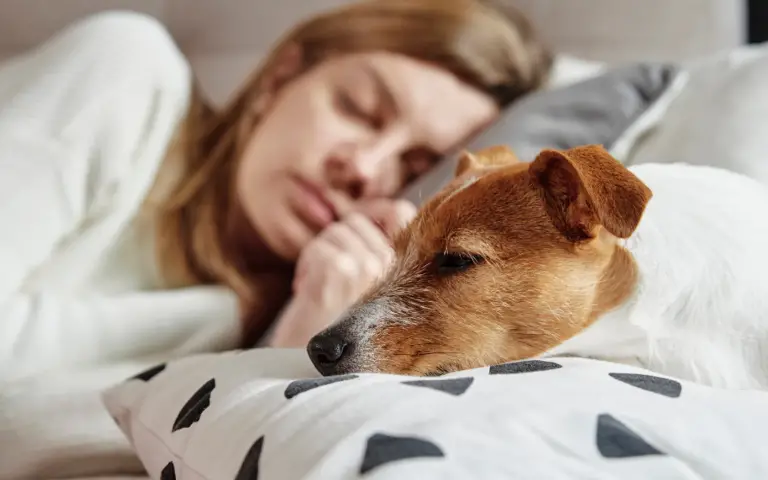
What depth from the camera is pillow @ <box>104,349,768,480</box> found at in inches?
18.0

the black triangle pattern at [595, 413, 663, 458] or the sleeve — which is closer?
the black triangle pattern at [595, 413, 663, 458]

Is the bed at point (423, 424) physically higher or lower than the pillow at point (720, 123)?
lower

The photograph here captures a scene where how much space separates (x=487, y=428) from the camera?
0.48 metres

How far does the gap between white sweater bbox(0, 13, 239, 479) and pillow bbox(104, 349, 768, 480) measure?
0.45m

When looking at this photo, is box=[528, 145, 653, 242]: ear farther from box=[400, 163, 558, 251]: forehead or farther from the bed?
the bed

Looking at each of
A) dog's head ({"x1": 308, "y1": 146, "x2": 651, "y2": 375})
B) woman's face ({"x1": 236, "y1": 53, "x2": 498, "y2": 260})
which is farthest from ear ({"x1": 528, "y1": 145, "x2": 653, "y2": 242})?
woman's face ({"x1": 236, "y1": 53, "x2": 498, "y2": 260})

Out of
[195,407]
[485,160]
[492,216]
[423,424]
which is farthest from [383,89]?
[423,424]

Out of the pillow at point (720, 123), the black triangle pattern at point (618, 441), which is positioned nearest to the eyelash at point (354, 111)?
the pillow at point (720, 123)

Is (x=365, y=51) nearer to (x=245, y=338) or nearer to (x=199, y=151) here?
(x=199, y=151)

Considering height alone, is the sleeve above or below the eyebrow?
below

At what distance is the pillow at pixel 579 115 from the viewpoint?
1.15 metres

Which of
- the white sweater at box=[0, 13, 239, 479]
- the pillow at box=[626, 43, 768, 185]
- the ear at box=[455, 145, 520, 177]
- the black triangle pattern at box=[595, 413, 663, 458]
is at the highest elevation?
the pillow at box=[626, 43, 768, 185]

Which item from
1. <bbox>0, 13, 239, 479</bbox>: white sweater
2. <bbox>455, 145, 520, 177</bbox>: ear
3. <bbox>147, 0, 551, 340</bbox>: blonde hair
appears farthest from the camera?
<bbox>147, 0, 551, 340</bbox>: blonde hair

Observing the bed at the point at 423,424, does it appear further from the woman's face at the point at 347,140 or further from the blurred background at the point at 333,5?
the blurred background at the point at 333,5
